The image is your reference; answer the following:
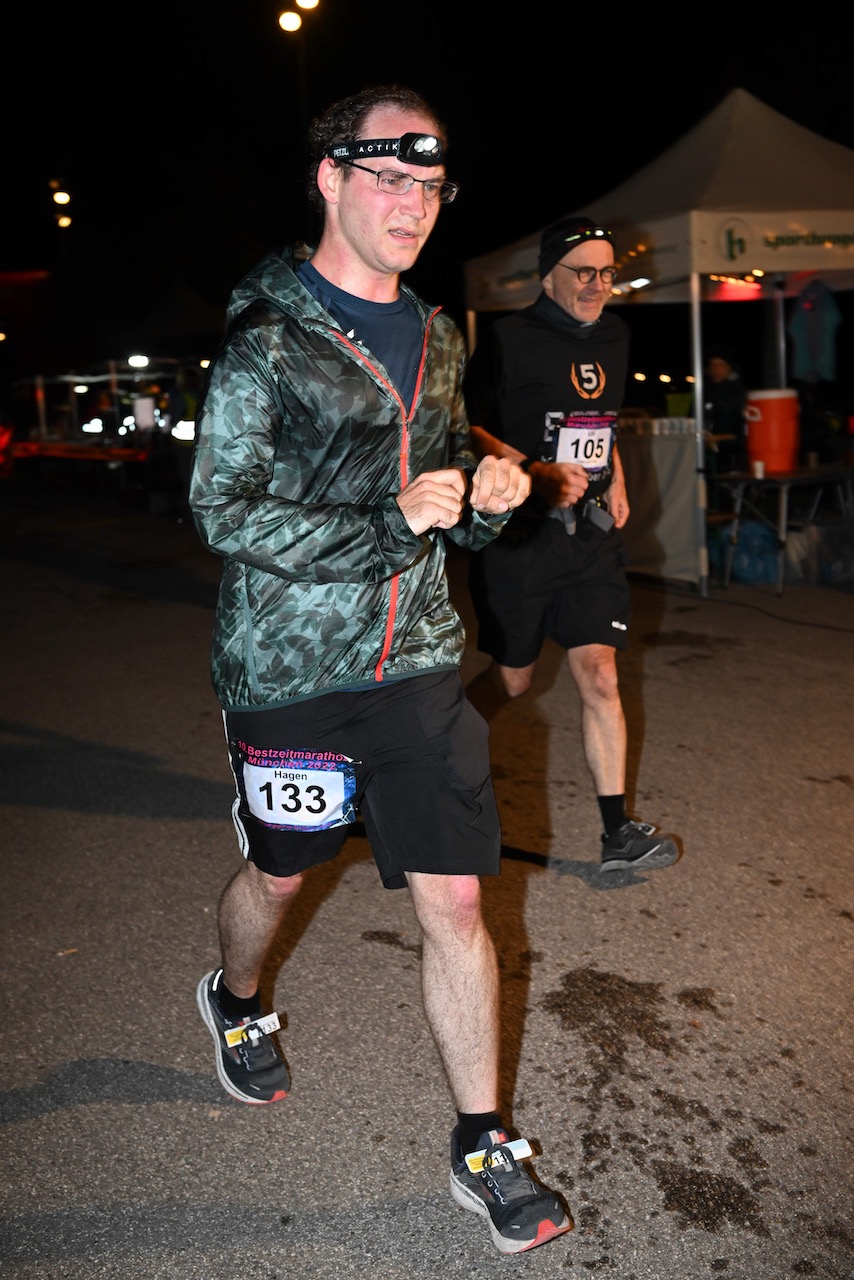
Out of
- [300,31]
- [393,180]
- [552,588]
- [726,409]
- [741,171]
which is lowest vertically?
[552,588]

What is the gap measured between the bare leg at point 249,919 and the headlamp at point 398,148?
1.57 meters

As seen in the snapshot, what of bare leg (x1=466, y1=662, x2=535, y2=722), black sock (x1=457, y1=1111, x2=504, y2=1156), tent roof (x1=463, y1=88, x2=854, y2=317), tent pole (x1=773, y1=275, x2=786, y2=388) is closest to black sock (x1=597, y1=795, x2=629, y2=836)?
bare leg (x1=466, y1=662, x2=535, y2=722)

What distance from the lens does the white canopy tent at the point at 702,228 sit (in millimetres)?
9289

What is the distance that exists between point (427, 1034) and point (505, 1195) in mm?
839

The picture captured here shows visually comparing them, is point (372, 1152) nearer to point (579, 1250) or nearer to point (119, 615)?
point (579, 1250)

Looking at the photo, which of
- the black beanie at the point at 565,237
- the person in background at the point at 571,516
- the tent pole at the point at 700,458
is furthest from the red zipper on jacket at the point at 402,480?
the tent pole at the point at 700,458

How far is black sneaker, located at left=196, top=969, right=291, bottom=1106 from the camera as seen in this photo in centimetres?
308

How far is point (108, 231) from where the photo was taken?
48.8 m

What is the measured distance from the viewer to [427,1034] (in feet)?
11.1

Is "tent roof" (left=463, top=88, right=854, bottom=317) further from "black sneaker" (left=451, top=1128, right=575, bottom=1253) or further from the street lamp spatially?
"black sneaker" (left=451, top=1128, right=575, bottom=1253)

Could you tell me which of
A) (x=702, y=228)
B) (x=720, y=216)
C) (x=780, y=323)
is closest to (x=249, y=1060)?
(x=702, y=228)

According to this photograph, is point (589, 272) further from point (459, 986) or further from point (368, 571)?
point (459, 986)

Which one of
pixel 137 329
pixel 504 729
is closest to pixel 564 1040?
pixel 504 729

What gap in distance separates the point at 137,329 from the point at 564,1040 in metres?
20.6
